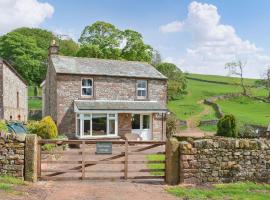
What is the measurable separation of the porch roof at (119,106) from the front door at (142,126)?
105 cm

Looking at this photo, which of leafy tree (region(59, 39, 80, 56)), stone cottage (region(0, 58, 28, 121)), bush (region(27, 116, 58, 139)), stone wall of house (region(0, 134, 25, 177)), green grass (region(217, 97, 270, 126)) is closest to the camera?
stone wall of house (region(0, 134, 25, 177))

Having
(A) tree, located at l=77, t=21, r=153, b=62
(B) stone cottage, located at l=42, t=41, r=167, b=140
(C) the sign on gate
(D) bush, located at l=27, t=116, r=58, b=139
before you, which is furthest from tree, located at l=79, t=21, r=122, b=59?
(C) the sign on gate

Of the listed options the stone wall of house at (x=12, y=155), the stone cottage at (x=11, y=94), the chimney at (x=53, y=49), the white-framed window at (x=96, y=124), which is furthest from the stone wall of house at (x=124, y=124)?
the stone wall of house at (x=12, y=155)

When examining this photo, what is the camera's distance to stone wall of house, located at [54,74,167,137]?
31062 mm

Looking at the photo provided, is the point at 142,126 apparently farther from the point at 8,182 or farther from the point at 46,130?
the point at 8,182

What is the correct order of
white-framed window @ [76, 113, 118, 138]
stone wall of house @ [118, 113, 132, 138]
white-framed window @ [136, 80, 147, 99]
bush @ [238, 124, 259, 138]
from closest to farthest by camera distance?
white-framed window @ [76, 113, 118, 138], stone wall of house @ [118, 113, 132, 138], white-framed window @ [136, 80, 147, 99], bush @ [238, 124, 259, 138]

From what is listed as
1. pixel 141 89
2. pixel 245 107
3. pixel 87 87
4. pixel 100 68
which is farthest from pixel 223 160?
pixel 245 107

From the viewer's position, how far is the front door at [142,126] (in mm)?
33438

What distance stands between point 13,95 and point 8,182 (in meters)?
31.8

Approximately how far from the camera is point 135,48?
5528cm

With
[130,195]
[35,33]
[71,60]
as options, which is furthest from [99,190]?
[35,33]

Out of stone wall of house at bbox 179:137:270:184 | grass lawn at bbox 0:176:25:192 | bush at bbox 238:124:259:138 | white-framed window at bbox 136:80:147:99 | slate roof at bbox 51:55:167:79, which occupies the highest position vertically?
slate roof at bbox 51:55:167:79

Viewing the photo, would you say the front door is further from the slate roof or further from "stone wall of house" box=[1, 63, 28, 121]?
"stone wall of house" box=[1, 63, 28, 121]

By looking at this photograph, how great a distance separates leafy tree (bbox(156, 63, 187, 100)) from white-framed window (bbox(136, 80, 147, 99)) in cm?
3284
